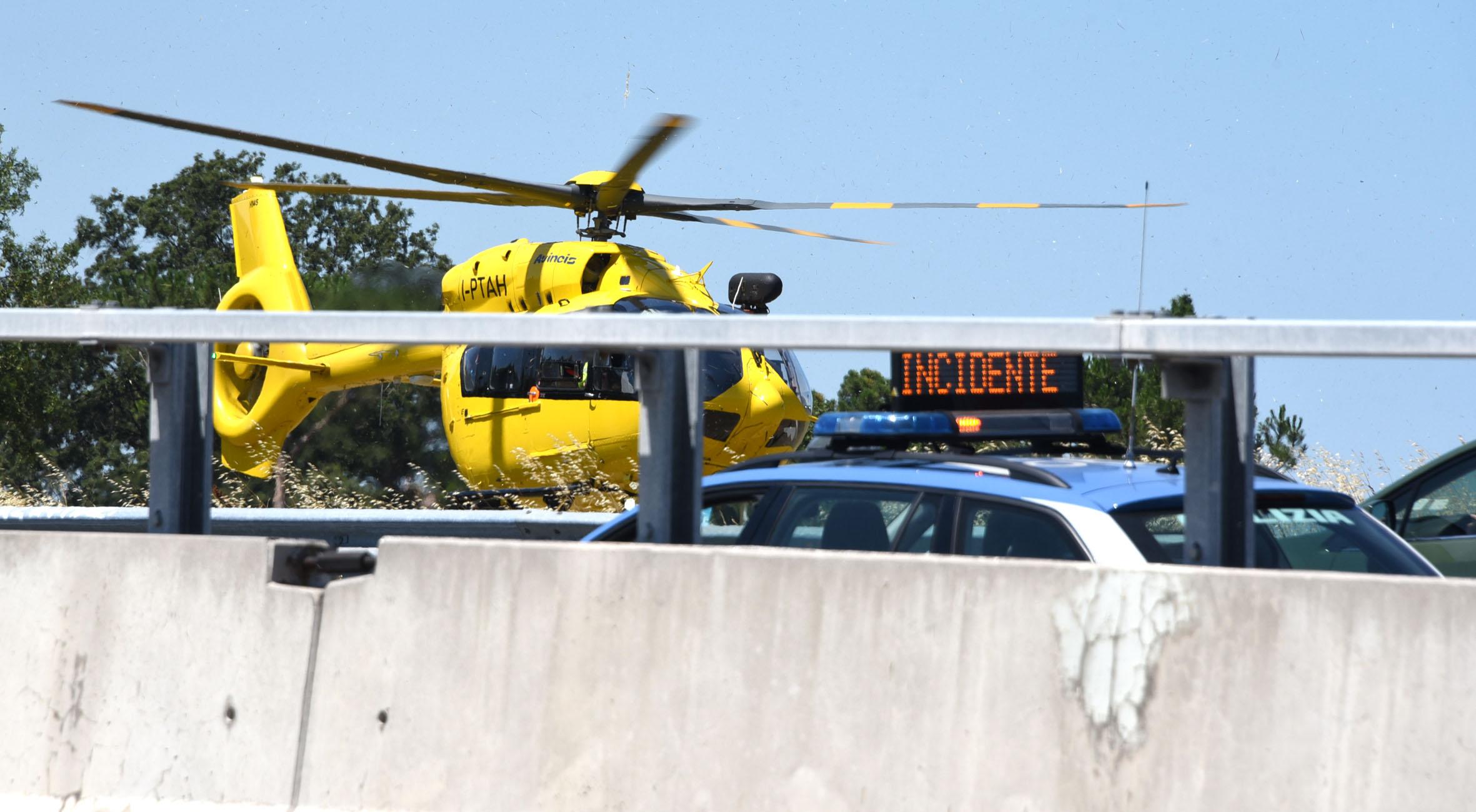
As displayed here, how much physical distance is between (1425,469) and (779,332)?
220 inches

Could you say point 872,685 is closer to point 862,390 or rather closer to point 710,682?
point 710,682

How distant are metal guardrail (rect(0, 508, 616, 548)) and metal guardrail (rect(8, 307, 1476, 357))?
5.54 metres

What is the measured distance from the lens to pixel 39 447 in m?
50.0

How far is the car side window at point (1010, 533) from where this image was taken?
493 cm

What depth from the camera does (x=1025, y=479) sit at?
5.16m

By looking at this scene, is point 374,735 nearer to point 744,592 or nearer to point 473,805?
point 473,805

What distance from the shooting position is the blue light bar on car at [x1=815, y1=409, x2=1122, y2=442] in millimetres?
5543

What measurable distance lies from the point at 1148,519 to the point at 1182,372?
956 mm

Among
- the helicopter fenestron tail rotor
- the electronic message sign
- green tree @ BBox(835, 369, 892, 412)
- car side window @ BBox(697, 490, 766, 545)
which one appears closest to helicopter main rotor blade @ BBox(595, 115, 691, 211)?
the helicopter fenestron tail rotor

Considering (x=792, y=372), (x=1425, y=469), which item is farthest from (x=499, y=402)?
(x=1425, y=469)

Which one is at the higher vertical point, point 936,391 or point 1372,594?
point 936,391

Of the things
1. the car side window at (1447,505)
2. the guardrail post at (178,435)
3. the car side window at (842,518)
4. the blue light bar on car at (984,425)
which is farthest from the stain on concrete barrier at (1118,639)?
the car side window at (1447,505)

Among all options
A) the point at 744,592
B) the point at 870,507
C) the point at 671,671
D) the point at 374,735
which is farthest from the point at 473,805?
the point at 870,507

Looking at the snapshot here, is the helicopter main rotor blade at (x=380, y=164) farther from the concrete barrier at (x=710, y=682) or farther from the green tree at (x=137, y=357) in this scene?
the green tree at (x=137, y=357)
